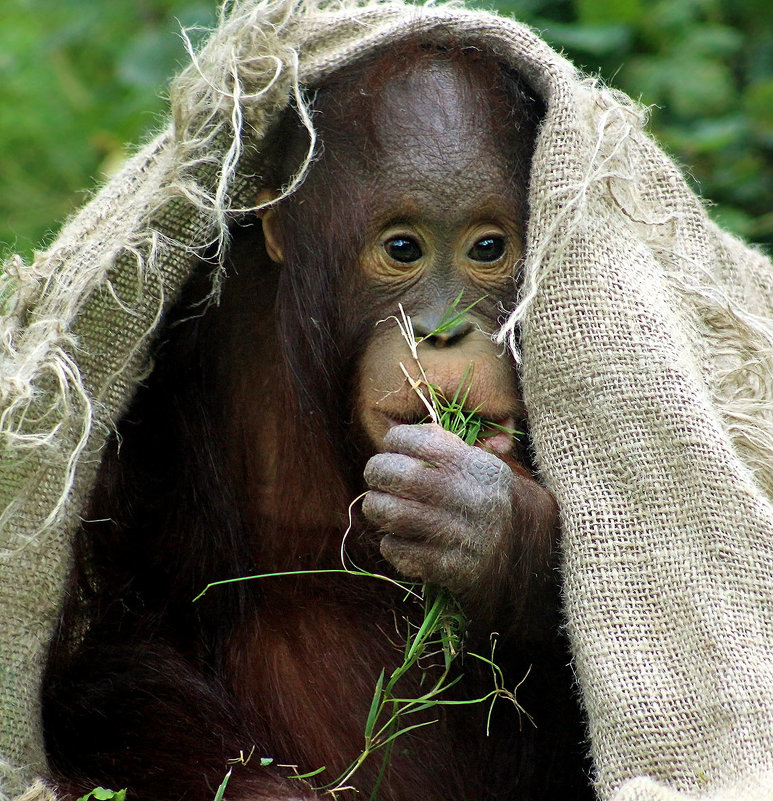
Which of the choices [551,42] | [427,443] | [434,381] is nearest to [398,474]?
[427,443]

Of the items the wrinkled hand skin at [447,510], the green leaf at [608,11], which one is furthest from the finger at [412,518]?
the green leaf at [608,11]

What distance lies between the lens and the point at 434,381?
220 centimetres

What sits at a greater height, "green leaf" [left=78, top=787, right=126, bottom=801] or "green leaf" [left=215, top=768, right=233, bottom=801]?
"green leaf" [left=215, top=768, right=233, bottom=801]

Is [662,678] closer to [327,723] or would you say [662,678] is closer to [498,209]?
[327,723]

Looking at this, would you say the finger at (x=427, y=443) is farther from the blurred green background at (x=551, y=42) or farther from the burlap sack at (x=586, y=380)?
the blurred green background at (x=551, y=42)

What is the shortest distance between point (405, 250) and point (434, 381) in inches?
14.2

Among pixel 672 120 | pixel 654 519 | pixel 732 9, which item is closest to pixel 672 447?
pixel 654 519

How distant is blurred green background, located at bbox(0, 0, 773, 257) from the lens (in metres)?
4.12

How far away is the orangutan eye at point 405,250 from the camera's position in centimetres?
242

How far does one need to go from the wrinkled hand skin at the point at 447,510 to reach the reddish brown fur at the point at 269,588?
0.11 meters

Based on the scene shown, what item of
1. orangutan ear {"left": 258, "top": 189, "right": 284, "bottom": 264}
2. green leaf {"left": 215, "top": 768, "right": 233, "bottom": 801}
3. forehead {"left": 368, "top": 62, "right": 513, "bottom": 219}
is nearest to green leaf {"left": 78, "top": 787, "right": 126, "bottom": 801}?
green leaf {"left": 215, "top": 768, "right": 233, "bottom": 801}

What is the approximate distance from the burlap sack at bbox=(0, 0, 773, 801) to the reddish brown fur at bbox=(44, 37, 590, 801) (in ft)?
0.44

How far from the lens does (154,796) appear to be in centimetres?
221

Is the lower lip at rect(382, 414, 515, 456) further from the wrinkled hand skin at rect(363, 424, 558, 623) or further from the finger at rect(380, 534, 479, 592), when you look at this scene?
the finger at rect(380, 534, 479, 592)
